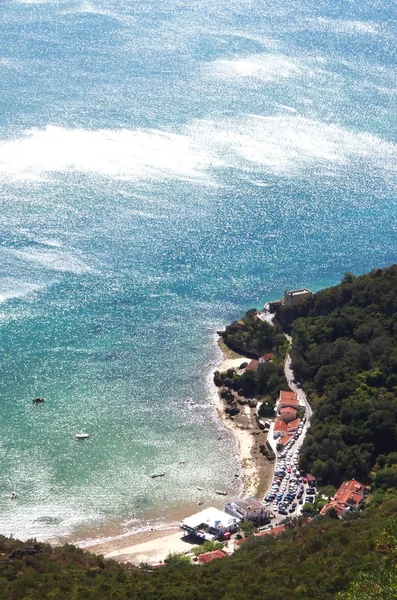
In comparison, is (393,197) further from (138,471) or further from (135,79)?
(138,471)

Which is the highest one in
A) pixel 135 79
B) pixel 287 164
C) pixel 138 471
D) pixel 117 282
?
pixel 135 79

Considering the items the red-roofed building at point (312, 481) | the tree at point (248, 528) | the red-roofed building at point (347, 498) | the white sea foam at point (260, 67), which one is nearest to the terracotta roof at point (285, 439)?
the red-roofed building at point (312, 481)

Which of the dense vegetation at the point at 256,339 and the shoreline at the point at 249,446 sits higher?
the dense vegetation at the point at 256,339

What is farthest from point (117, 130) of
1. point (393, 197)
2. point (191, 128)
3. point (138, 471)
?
point (138, 471)

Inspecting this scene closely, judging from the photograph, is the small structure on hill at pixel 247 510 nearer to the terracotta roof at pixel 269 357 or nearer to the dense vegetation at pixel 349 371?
the dense vegetation at pixel 349 371

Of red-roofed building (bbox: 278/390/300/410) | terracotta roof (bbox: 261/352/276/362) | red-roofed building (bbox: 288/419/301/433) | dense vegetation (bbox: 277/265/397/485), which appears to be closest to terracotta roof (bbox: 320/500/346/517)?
dense vegetation (bbox: 277/265/397/485)
